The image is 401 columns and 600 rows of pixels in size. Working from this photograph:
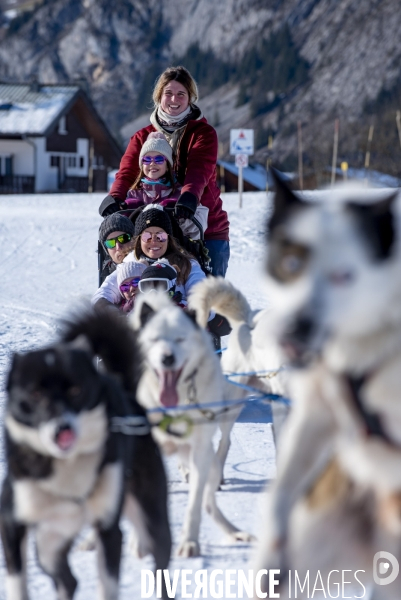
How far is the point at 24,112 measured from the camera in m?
31.2

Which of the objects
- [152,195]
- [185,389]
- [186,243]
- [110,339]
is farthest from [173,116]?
[110,339]

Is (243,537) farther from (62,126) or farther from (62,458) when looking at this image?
(62,126)

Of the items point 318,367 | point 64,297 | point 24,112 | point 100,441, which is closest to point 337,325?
point 318,367

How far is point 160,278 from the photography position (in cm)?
432

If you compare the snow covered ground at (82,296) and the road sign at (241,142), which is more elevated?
the road sign at (241,142)

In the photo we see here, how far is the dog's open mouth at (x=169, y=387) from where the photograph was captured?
3.02 meters

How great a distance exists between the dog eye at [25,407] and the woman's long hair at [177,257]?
2.37 metres

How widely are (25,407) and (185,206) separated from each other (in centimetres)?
236

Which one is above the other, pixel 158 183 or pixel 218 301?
pixel 158 183

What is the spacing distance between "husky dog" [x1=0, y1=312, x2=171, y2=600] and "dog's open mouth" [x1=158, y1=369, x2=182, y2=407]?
59 centimetres

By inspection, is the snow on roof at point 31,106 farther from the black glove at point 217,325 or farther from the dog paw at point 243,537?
the dog paw at point 243,537

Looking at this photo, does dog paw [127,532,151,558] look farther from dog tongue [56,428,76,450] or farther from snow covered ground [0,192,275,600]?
dog tongue [56,428,76,450]

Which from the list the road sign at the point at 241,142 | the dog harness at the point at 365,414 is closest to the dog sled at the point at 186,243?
the dog harness at the point at 365,414

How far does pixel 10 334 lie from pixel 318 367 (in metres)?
5.72
